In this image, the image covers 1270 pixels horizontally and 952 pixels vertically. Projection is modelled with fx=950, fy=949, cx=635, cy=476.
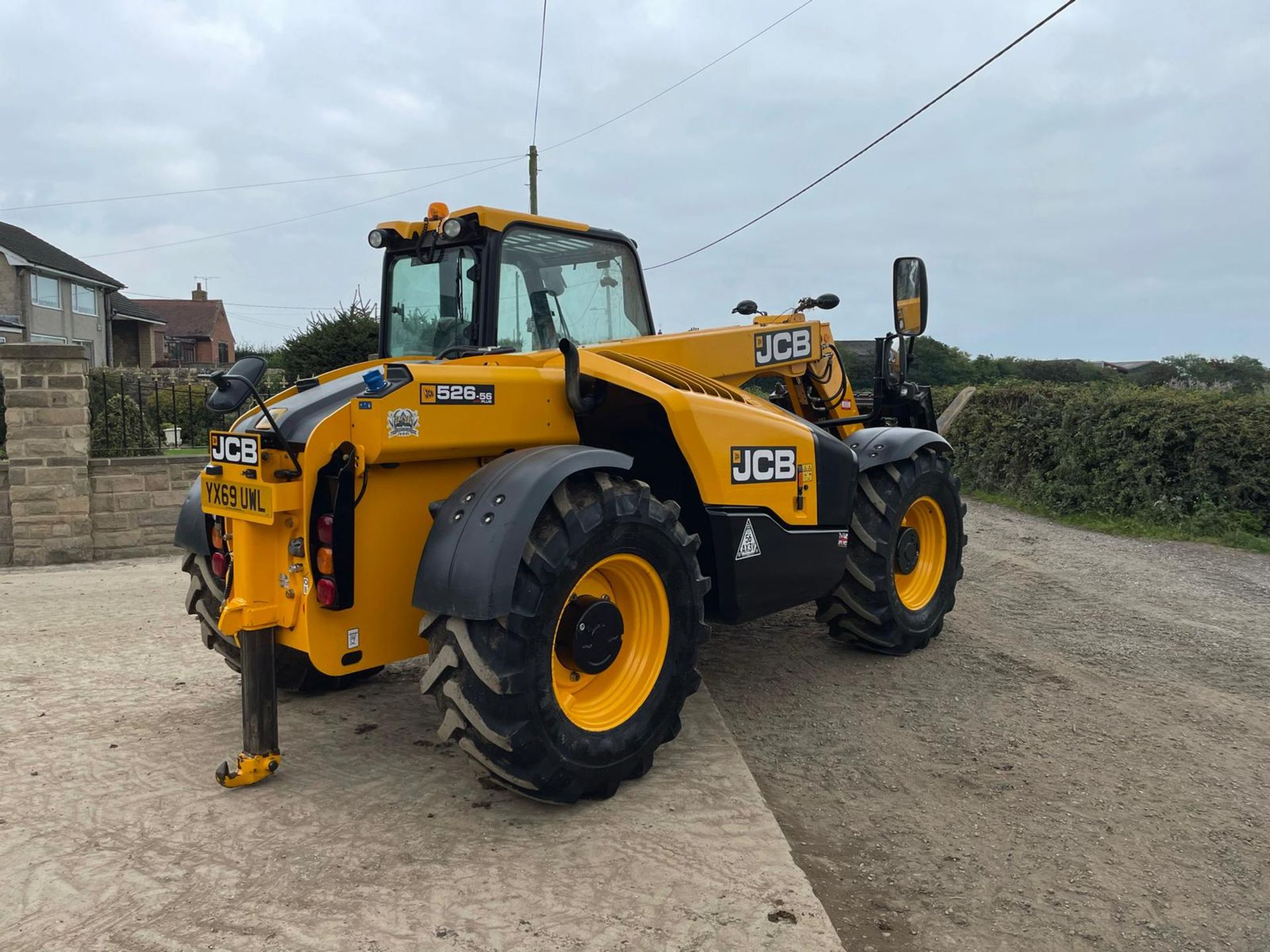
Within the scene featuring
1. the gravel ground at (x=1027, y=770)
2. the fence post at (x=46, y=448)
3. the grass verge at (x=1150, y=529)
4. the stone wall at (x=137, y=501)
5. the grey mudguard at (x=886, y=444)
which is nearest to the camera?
the gravel ground at (x=1027, y=770)

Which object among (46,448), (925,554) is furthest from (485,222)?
(46,448)

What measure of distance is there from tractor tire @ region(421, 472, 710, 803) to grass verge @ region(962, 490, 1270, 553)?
7.93 meters

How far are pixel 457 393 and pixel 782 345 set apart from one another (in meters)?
2.66

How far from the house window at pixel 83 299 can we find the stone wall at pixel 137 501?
31.4 m

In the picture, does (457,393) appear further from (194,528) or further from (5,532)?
(5,532)

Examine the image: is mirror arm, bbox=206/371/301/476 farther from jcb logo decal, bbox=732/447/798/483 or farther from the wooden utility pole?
the wooden utility pole

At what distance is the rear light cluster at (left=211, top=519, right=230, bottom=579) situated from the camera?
4133 mm

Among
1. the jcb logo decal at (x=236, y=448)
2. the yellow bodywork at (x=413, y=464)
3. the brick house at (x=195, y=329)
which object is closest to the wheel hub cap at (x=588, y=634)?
the yellow bodywork at (x=413, y=464)

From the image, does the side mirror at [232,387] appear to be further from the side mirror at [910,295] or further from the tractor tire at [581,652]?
the side mirror at [910,295]

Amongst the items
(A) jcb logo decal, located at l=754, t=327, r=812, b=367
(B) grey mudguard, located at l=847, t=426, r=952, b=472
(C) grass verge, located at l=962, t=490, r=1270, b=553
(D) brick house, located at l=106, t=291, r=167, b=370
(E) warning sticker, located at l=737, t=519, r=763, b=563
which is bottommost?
(C) grass verge, located at l=962, t=490, r=1270, b=553

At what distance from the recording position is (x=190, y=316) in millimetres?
52969

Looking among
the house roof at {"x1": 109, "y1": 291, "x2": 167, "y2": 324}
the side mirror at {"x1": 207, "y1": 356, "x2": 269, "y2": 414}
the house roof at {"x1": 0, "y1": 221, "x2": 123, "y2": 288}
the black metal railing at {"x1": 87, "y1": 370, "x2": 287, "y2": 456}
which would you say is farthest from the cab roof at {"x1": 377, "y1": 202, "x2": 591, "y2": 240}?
the house roof at {"x1": 109, "y1": 291, "x2": 167, "y2": 324}

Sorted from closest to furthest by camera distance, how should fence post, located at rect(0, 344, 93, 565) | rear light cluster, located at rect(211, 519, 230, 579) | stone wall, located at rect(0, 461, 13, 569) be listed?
rear light cluster, located at rect(211, 519, 230, 579) → fence post, located at rect(0, 344, 93, 565) → stone wall, located at rect(0, 461, 13, 569)

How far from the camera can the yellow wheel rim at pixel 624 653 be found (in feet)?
12.1
